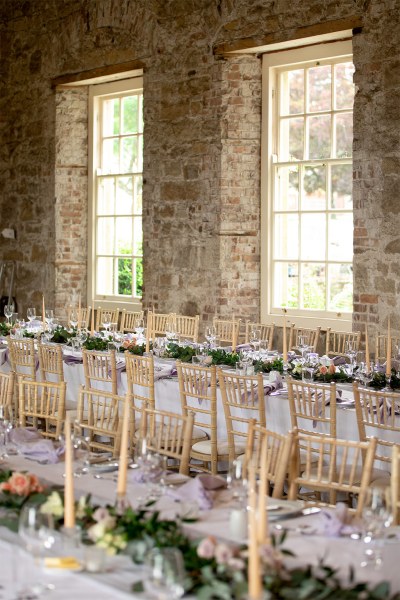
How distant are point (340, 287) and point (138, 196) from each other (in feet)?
11.0

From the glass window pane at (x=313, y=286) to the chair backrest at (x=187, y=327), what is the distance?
120cm

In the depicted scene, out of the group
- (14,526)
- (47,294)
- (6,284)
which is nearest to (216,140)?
(47,294)

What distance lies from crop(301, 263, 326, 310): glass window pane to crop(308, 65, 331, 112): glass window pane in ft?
5.35

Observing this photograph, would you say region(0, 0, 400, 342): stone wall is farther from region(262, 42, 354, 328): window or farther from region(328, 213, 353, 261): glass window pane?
region(328, 213, 353, 261): glass window pane

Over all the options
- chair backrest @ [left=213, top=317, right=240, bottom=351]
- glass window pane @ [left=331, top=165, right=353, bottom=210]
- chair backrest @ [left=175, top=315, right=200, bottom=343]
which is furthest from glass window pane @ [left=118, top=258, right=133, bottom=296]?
glass window pane @ [left=331, top=165, right=353, bottom=210]

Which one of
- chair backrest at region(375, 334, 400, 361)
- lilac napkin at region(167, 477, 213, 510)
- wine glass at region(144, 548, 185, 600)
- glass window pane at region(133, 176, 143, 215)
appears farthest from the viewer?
glass window pane at region(133, 176, 143, 215)

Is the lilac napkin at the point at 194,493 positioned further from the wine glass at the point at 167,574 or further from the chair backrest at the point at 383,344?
the chair backrest at the point at 383,344

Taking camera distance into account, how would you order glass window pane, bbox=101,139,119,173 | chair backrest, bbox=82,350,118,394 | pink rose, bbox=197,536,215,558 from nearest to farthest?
pink rose, bbox=197,536,215,558
chair backrest, bbox=82,350,118,394
glass window pane, bbox=101,139,119,173

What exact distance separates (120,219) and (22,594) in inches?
408

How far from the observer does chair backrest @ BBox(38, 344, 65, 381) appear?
782cm

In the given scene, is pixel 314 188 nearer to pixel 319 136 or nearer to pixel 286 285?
pixel 319 136

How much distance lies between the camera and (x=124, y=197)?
13078 millimetres

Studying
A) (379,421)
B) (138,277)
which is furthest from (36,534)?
(138,277)

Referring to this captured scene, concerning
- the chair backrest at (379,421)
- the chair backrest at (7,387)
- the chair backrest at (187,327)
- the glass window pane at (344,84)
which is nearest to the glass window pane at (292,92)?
the glass window pane at (344,84)
